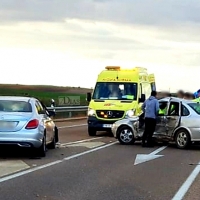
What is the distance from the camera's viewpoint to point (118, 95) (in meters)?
24.8

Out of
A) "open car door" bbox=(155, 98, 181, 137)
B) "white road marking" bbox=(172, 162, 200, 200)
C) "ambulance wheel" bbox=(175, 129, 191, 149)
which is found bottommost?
"white road marking" bbox=(172, 162, 200, 200)

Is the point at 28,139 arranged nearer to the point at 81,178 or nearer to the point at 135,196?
the point at 81,178

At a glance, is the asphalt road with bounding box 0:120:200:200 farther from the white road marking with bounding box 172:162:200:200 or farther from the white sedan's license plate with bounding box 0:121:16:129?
the white sedan's license plate with bounding box 0:121:16:129

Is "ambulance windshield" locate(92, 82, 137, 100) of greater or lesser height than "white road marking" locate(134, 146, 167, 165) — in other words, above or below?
above

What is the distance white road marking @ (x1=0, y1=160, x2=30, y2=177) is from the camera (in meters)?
12.6

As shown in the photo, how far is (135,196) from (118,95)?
15002 millimetres

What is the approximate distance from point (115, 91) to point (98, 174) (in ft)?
41.3

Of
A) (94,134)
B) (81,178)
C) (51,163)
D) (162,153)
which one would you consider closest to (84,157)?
(51,163)

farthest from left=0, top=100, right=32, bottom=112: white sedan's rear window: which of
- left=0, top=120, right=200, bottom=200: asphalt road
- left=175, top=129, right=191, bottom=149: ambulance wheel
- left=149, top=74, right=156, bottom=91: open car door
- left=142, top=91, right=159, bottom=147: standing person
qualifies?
left=149, top=74, right=156, bottom=91: open car door

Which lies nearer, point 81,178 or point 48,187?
point 48,187

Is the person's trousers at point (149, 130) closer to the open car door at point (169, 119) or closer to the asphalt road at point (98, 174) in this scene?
the open car door at point (169, 119)

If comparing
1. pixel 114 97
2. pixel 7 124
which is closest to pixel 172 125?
pixel 114 97

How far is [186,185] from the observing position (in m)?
11.2

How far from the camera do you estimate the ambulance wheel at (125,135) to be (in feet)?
66.0
